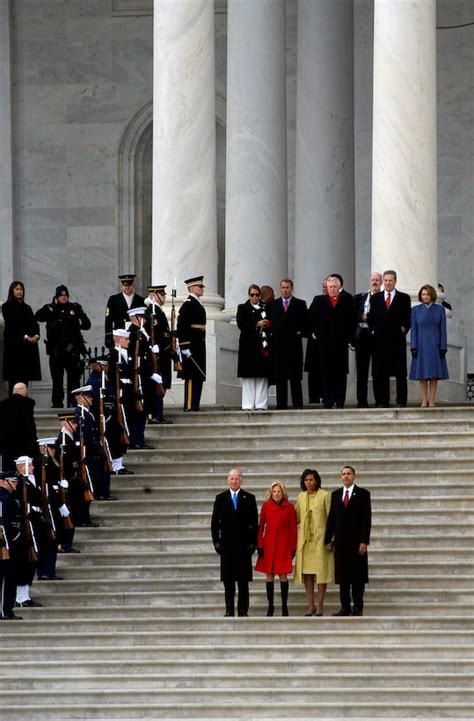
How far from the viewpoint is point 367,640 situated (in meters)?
32.2

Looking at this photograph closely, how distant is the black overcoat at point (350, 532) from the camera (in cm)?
3294

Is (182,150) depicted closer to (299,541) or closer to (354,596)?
(299,541)

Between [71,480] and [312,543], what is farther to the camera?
[71,480]

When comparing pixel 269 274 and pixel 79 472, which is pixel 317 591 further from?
pixel 269 274

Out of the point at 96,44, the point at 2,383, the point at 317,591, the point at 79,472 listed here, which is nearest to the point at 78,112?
the point at 96,44

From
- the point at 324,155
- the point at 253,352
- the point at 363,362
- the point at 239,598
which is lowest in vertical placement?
the point at 239,598

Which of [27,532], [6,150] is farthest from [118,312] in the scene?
[6,150]

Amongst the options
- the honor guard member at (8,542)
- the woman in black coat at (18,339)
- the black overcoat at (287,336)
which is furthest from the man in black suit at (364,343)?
the honor guard member at (8,542)

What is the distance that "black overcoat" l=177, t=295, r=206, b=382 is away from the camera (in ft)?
134

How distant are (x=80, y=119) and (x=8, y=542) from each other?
24506 mm

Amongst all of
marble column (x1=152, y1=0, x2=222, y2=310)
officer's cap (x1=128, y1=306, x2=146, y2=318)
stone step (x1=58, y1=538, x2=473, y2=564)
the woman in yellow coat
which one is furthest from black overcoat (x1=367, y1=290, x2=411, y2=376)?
the woman in yellow coat

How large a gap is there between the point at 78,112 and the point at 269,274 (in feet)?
41.9

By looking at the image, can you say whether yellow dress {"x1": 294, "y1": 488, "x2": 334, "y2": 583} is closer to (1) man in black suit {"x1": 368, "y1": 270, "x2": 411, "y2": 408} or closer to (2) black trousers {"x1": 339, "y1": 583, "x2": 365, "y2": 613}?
(2) black trousers {"x1": 339, "y1": 583, "x2": 365, "y2": 613}

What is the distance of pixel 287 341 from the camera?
4122 centimetres
